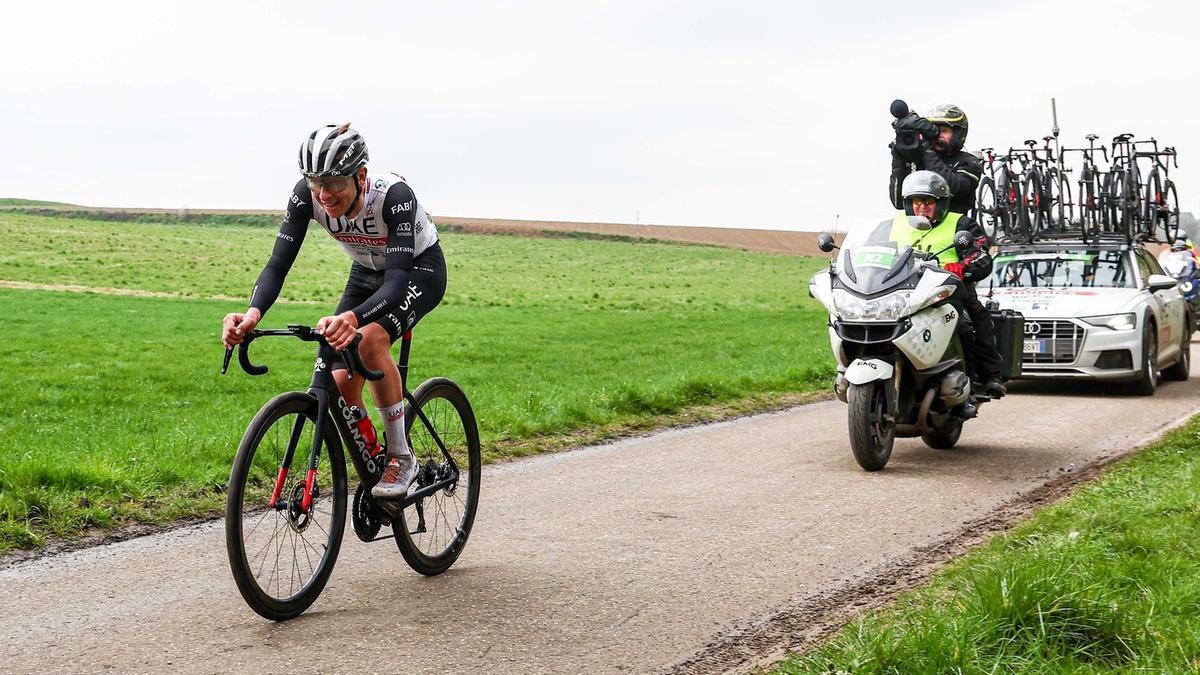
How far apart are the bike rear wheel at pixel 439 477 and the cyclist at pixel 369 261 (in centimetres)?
23

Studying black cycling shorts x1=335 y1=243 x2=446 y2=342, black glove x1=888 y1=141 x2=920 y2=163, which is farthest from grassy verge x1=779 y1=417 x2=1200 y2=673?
black glove x1=888 y1=141 x2=920 y2=163

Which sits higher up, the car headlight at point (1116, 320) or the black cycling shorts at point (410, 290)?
the black cycling shorts at point (410, 290)

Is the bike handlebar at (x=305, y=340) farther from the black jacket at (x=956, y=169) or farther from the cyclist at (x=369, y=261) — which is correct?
the black jacket at (x=956, y=169)

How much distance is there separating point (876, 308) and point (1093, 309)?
6655 millimetres

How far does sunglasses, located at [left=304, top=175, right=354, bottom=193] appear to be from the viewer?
542 cm

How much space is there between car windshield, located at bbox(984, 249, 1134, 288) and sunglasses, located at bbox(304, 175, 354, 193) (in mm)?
11449

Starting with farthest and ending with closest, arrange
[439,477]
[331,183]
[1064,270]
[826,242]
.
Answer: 1. [1064,270]
2. [826,242]
3. [439,477]
4. [331,183]

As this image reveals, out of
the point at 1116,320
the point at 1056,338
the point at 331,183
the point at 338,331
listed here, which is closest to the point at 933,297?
the point at 331,183

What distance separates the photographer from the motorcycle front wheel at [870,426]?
8891 mm

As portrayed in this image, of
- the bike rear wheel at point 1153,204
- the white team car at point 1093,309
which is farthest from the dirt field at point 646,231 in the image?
the white team car at point 1093,309

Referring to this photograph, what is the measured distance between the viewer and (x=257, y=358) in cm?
2403

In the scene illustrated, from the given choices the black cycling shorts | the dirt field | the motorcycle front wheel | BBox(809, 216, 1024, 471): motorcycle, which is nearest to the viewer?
the black cycling shorts

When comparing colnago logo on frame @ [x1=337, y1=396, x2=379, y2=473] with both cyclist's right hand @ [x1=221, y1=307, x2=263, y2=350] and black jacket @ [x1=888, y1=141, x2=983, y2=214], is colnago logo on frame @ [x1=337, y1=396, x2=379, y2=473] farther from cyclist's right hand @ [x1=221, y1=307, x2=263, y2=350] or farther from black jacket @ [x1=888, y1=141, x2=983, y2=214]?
black jacket @ [x1=888, y1=141, x2=983, y2=214]

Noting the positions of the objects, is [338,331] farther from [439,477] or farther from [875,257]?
[875,257]
